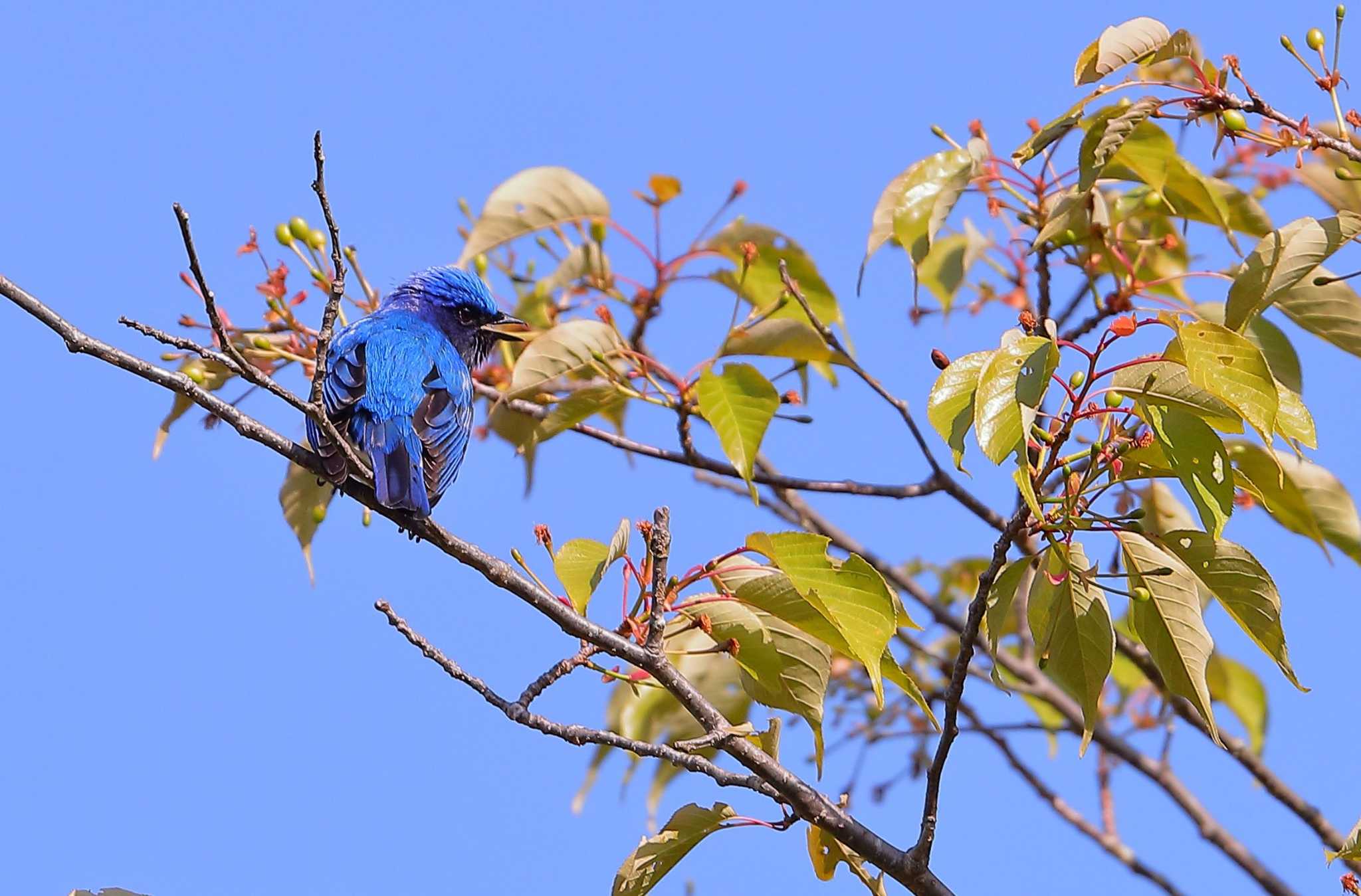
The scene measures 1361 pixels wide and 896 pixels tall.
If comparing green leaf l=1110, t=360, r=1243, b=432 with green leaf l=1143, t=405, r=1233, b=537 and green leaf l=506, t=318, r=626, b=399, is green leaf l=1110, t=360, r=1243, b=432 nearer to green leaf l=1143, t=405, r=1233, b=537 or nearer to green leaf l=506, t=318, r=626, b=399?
green leaf l=1143, t=405, r=1233, b=537

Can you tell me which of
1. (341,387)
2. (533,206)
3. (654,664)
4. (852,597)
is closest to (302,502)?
(341,387)

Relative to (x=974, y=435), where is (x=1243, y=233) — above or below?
above

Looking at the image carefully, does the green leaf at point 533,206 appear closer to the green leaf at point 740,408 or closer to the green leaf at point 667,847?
the green leaf at point 740,408

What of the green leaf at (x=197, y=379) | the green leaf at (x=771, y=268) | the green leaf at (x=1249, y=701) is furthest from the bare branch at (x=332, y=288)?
the green leaf at (x=1249, y=701)

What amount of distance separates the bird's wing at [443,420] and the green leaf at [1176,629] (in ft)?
7.34

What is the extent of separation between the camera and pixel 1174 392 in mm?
2922

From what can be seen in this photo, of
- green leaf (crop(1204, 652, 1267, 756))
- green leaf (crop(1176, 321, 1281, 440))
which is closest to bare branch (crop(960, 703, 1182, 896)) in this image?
green leaf (crop(1204, 652, 1267, 756))

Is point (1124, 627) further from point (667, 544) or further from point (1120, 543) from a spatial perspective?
point (667, 544)

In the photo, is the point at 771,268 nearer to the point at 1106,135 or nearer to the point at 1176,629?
the point at 1106,135

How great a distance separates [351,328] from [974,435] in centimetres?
350

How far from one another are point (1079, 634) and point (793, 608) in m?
0.67

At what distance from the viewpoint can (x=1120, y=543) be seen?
3.28m

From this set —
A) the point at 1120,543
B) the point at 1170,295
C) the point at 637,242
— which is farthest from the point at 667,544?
the point at 1170,295

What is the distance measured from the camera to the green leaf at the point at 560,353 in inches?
171
